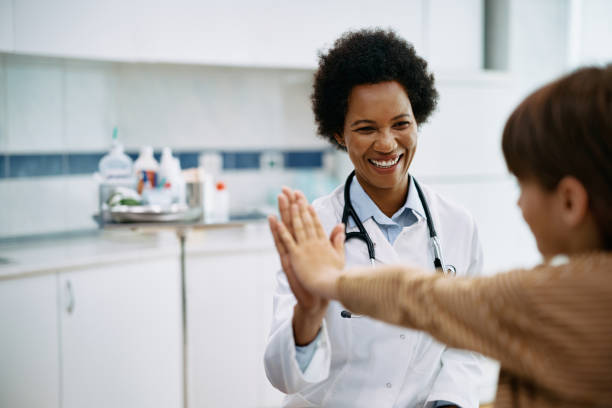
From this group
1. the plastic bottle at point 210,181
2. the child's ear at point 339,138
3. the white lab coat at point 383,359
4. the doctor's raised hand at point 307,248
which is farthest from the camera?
the plastic bottle at point 210,181

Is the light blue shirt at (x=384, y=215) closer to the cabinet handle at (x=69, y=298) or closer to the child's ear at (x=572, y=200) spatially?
Answer: the child's ear at (x=572, y=200)

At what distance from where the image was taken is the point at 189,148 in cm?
344

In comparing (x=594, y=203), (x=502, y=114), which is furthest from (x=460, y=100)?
(x=594, y=203)

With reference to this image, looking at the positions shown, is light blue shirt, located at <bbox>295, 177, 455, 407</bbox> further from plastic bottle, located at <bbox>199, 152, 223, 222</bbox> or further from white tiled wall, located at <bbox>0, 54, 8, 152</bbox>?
white tiled wall, located at <bbox>0, 54, 8, 152</bbox>

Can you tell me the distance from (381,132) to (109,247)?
188 cm

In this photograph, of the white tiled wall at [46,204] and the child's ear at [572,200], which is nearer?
the child's ear at [572,200]

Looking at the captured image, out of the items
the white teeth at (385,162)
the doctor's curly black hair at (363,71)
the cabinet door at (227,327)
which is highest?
the doctor's curly black hair at (363,71)

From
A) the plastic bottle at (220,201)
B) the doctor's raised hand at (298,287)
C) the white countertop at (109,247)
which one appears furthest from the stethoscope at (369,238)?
the plastic bottle at (220,201)

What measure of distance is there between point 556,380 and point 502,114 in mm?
3080

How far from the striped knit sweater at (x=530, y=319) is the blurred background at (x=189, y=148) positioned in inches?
71.2

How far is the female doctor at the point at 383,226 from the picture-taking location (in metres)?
1.31

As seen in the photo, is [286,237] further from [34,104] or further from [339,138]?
[34,104]

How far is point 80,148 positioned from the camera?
3.13 metres

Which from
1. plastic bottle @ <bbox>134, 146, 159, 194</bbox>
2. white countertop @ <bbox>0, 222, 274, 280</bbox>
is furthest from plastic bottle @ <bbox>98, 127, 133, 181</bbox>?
white countertop @ <bbox>0, 222, 274, 280</bbox>
